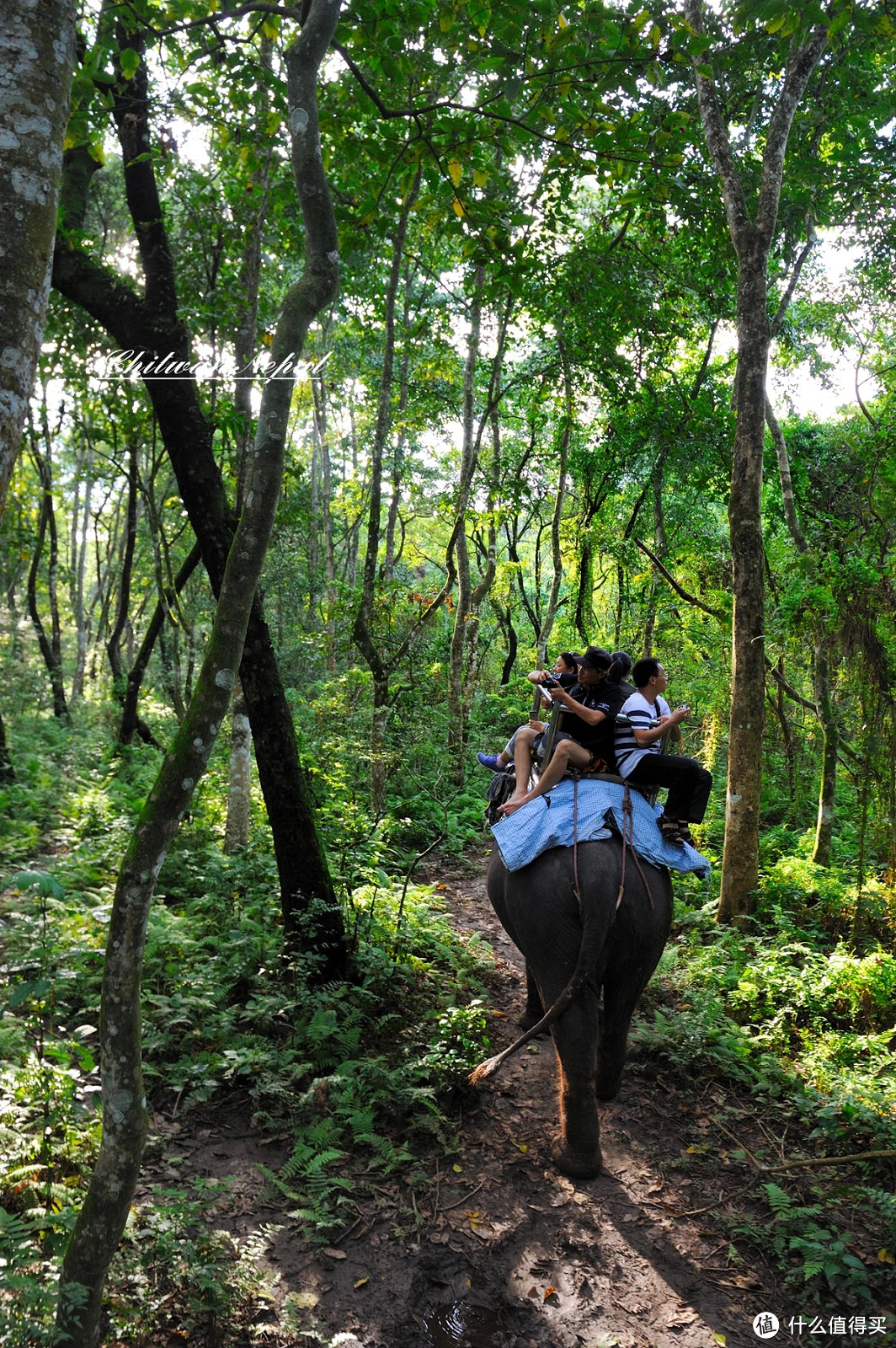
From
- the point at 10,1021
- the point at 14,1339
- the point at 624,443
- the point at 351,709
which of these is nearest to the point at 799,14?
the point at 14,1339

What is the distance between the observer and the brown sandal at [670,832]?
4.61 meters

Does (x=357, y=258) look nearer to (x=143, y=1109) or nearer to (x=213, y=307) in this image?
(x=213, y=307)

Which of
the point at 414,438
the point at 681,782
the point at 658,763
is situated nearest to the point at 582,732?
the point at 658,763

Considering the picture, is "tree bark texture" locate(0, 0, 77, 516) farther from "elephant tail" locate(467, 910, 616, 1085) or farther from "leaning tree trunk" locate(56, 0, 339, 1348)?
"elephant tail" locate(467, 910, 616, 1085)

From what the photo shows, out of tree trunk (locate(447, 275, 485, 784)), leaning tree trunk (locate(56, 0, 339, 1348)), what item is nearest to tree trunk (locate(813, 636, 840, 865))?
tree trunk (locate(447, 275, 485, 784))

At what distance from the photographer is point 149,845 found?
8.32 ft

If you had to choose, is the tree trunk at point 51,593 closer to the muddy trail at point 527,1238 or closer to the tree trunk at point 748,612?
the tree trunk at point 748,612

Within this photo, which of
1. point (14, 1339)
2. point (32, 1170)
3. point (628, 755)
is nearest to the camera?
point (14, 1339)

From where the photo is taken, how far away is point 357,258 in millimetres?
10055

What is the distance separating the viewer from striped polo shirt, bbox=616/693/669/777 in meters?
4.87

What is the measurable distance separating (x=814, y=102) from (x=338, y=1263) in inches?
445

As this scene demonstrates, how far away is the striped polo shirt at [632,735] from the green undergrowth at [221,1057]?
1.91m

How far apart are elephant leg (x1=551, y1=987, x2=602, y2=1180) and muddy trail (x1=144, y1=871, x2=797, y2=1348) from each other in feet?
0.47

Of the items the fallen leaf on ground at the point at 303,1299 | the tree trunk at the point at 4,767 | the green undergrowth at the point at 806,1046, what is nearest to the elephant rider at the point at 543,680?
the green undergrowth at the point at 806,1046
